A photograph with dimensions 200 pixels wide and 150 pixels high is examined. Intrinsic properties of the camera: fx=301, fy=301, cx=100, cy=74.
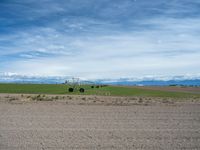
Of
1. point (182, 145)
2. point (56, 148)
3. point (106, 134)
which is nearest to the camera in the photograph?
point (56, 148)

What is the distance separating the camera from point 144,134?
47.4 ft

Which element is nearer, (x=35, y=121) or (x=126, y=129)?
(x=126, y=129)

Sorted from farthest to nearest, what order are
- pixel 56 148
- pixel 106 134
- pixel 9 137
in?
pixel 106 134 → pixel 9 137 → pixel 56 148

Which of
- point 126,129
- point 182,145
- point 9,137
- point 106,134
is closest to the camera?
point 182,145

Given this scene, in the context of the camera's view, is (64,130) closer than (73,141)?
No

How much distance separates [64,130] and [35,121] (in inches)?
137

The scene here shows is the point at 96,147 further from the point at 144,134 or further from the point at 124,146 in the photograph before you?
the point at 144,134

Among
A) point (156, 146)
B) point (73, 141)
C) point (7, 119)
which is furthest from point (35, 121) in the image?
point (156, 146)

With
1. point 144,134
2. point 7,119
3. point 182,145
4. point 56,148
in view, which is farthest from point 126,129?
point 7,119

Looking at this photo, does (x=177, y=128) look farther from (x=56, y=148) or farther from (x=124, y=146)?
(x=56, y=148)

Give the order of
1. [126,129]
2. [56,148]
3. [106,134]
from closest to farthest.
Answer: [56,148]
[106,134]
[126,129]

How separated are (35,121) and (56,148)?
22.1 feet

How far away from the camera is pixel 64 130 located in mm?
15070

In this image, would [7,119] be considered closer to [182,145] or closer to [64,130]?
[64,130]
